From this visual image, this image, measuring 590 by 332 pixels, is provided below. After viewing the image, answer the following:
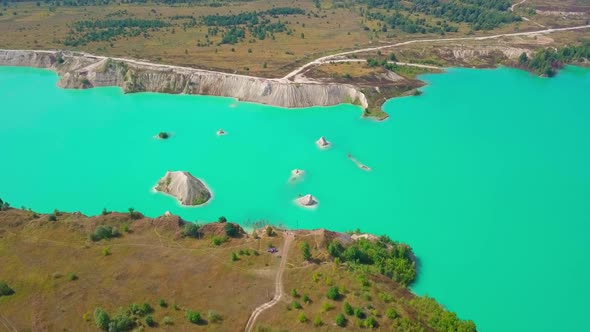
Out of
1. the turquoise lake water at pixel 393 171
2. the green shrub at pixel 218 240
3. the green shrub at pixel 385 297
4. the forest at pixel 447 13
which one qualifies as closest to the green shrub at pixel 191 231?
the green shrub at pixel 218 240

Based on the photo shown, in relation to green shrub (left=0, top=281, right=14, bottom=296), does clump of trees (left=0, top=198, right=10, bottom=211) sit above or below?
above

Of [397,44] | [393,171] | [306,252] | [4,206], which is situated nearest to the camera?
[306,252]

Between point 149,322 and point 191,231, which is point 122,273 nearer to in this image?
point 149,322

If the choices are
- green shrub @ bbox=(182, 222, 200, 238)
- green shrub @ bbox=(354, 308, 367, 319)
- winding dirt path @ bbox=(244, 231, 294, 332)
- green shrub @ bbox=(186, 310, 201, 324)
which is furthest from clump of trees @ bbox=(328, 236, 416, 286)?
green shrub @ bbox=(186, 310, 201, 324)

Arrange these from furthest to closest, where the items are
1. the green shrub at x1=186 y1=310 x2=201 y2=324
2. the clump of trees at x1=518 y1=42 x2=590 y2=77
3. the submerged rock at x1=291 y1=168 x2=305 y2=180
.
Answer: the clump of trees at x1=518 y1=42 x2=590 y2=77 < the submerged rock at x1=291 y1=168 x2=305 y2=180 < the green shrub at x1=186 y1=310 x2=201 y2=324

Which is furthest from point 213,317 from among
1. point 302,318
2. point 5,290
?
point 5,290

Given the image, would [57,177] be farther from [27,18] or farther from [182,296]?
[27,18]

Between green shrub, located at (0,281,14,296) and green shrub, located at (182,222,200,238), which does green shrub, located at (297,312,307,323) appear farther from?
green shrub, located at (0,281,14,296)
